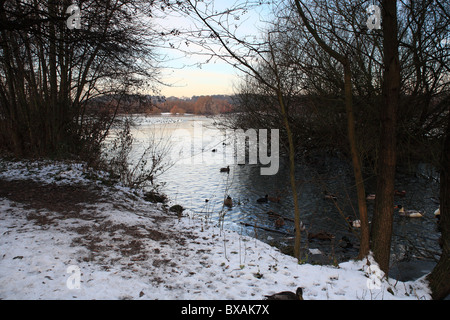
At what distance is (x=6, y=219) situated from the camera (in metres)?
5.53

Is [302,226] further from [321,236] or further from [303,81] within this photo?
[303,81]

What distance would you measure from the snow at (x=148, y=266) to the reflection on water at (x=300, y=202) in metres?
1.08

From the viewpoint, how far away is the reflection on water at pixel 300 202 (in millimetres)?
7332

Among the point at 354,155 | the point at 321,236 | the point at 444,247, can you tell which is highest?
the point at 354,155

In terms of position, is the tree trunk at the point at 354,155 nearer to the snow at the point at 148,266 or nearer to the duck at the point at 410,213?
the snow at the point at 148,266

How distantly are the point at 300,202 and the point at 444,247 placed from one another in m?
6.59

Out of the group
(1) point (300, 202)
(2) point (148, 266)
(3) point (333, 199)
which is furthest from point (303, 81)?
(2) point (148, 266)

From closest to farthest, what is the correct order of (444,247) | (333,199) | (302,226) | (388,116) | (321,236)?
(388,116), (444,247), (333,199), (321,236), (302,226)

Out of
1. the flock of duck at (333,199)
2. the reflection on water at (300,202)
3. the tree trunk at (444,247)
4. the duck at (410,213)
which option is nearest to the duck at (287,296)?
the reflection on water at (300,202)

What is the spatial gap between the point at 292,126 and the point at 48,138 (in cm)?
919

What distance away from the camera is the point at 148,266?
440 cm

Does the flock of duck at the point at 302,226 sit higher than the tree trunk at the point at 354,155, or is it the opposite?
the tree trunk at the point at 354,155

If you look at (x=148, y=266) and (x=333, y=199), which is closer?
(x=148, y=266)
